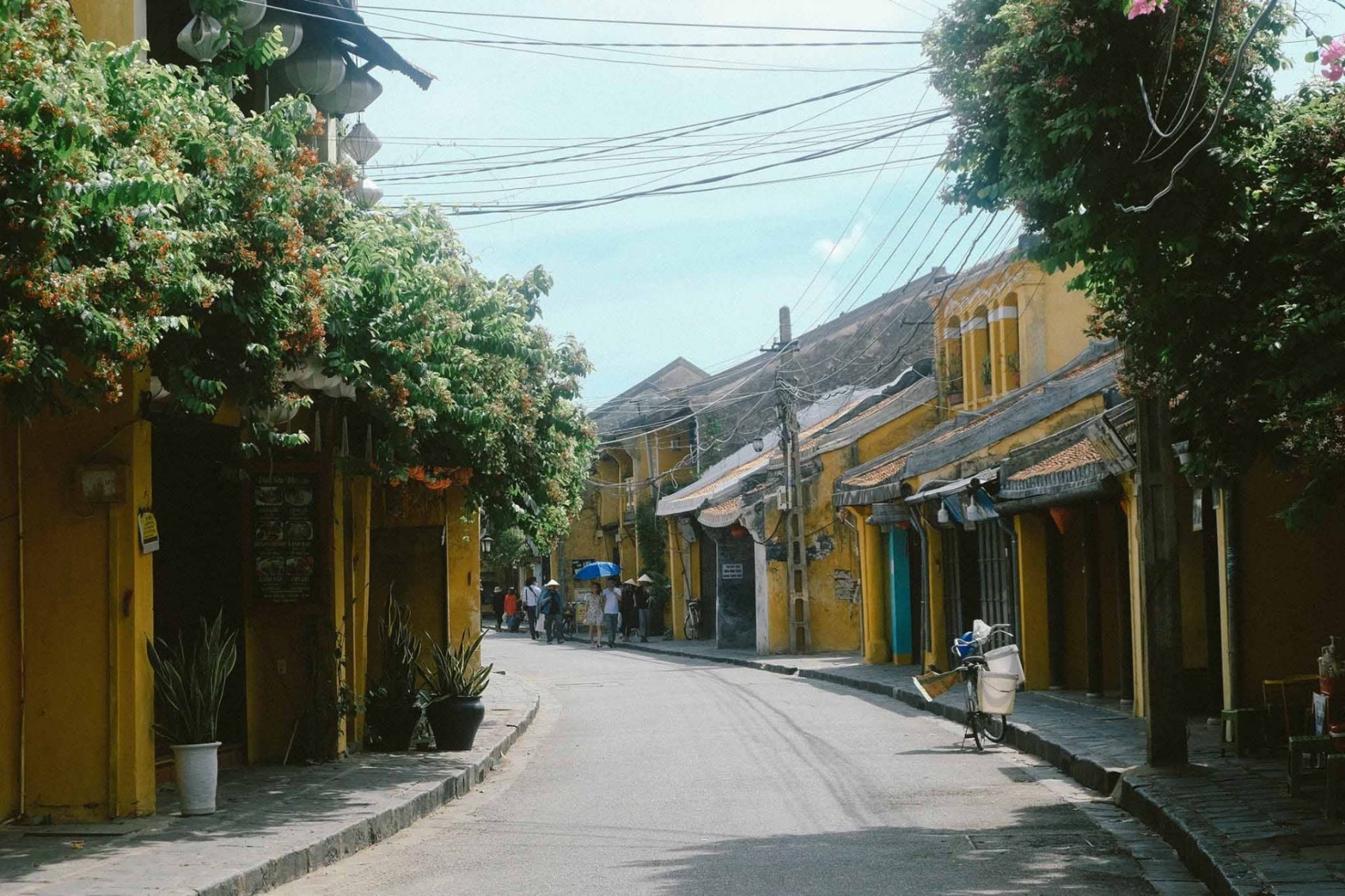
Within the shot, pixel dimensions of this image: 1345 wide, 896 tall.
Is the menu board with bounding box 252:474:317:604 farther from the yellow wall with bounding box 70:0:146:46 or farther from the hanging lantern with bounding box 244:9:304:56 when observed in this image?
the yellow wall with bounding box 70:0:146:46

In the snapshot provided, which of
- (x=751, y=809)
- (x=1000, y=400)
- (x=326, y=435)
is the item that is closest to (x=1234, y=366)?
(x=751, y=809)

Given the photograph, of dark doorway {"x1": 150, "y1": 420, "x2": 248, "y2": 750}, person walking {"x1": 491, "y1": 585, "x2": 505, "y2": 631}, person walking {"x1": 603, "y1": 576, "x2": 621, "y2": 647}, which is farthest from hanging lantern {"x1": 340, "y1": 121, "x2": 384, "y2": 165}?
person walking {"x1": 491, "y1": 585, "x2": 505, "y2": 631}

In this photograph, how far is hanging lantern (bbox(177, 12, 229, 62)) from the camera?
457 inches

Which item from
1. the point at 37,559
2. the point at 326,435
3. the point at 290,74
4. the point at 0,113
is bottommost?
the point at 37,559

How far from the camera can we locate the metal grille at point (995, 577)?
2366 cm

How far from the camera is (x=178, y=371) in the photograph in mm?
10102

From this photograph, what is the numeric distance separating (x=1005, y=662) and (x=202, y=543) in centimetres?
799

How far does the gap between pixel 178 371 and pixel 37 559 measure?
5.46 feet

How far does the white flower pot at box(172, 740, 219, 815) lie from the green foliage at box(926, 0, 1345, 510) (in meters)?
6.50

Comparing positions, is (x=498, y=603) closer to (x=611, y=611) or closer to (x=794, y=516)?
(x=611, y=611)

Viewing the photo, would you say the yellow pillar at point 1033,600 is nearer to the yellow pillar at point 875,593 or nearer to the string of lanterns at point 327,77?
the yellow pillar at point 875,593

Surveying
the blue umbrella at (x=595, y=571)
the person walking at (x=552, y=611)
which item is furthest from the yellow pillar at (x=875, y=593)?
the blue umbrella at (x=595, y=571)

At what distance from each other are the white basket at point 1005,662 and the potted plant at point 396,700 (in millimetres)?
5795

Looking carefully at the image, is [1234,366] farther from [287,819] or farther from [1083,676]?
[1083,676]
